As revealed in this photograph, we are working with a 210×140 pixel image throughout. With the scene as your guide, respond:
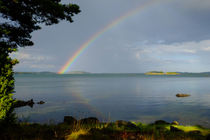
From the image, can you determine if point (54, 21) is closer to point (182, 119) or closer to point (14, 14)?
point (14, 14)

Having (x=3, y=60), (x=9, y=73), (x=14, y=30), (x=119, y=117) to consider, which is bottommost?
(x=119, y=117)

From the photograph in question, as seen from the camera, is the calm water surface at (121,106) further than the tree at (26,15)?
Yes

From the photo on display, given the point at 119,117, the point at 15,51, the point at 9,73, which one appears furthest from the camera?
the point at 119,117

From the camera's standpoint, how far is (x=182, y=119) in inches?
730

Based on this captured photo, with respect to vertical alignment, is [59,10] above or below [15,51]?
above

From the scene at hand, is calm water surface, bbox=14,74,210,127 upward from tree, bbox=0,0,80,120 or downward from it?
downward

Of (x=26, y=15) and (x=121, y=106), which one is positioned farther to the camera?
(x=121, y=106)

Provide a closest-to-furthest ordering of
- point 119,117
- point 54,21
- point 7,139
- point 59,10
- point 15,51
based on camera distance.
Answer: point 7,139, point 15,51, point 59,10, point 54,21, point 119,117

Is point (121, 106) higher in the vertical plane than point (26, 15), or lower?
lower

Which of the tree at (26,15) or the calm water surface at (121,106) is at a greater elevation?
the tree at (26,15)

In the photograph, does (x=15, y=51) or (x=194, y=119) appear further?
(x=194, y=119)

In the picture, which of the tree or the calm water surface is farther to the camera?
the calm water surface

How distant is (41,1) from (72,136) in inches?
348

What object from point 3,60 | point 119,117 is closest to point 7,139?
point 3,60
